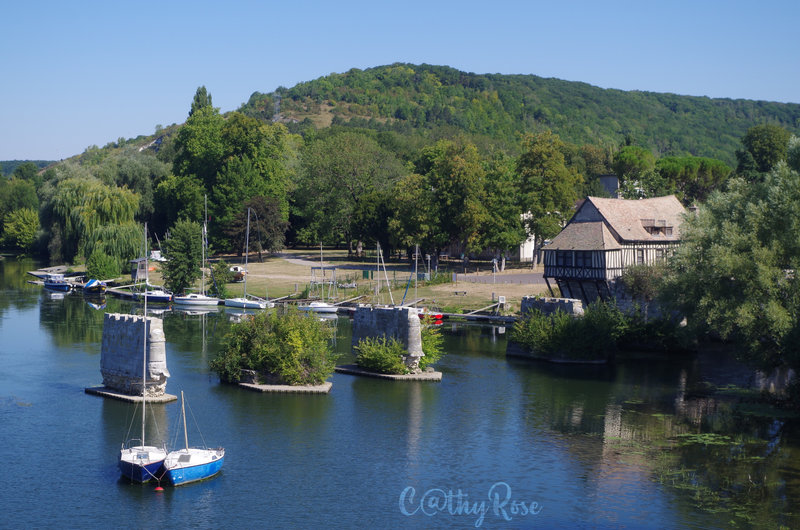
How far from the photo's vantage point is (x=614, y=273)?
66.9m

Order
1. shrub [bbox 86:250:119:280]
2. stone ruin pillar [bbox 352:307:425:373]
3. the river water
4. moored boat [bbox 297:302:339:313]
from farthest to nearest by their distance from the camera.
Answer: shrub [bbox 86:250:119:280]
moored boat [bbox 297:302:339:313]
stone ruin pillar [bbox 352:307:425:373]
the river water

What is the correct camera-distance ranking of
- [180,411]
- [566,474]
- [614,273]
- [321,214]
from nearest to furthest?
[566,474] → [180,411] → [614,273] → [321,214]

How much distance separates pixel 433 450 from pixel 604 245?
3256 centimetres

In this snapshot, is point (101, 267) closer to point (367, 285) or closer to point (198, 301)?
point (198, 301)

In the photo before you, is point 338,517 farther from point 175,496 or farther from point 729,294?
point 729,294

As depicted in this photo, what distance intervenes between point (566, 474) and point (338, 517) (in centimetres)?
1009

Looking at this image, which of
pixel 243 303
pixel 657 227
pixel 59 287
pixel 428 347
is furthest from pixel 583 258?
pixel 59 287

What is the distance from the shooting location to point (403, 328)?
173 ft

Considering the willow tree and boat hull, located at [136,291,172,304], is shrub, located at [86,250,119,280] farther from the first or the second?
boat hull, located at [136,291,172,304]

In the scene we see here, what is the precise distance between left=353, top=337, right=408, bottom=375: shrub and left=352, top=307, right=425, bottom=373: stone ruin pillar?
1.24ft

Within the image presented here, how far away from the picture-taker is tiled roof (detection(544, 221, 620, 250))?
220ft

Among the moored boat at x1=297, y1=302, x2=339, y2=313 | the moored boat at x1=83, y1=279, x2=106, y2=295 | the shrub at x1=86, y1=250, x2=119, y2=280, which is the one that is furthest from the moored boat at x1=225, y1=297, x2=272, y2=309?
the shrub at x1=86, y1=250, x2=119, y2=280

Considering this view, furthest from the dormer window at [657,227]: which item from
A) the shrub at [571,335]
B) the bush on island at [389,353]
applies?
the bush on island at [389,353]

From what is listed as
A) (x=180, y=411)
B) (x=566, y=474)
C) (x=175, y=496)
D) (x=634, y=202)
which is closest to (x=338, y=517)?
(x=175, y=496)
